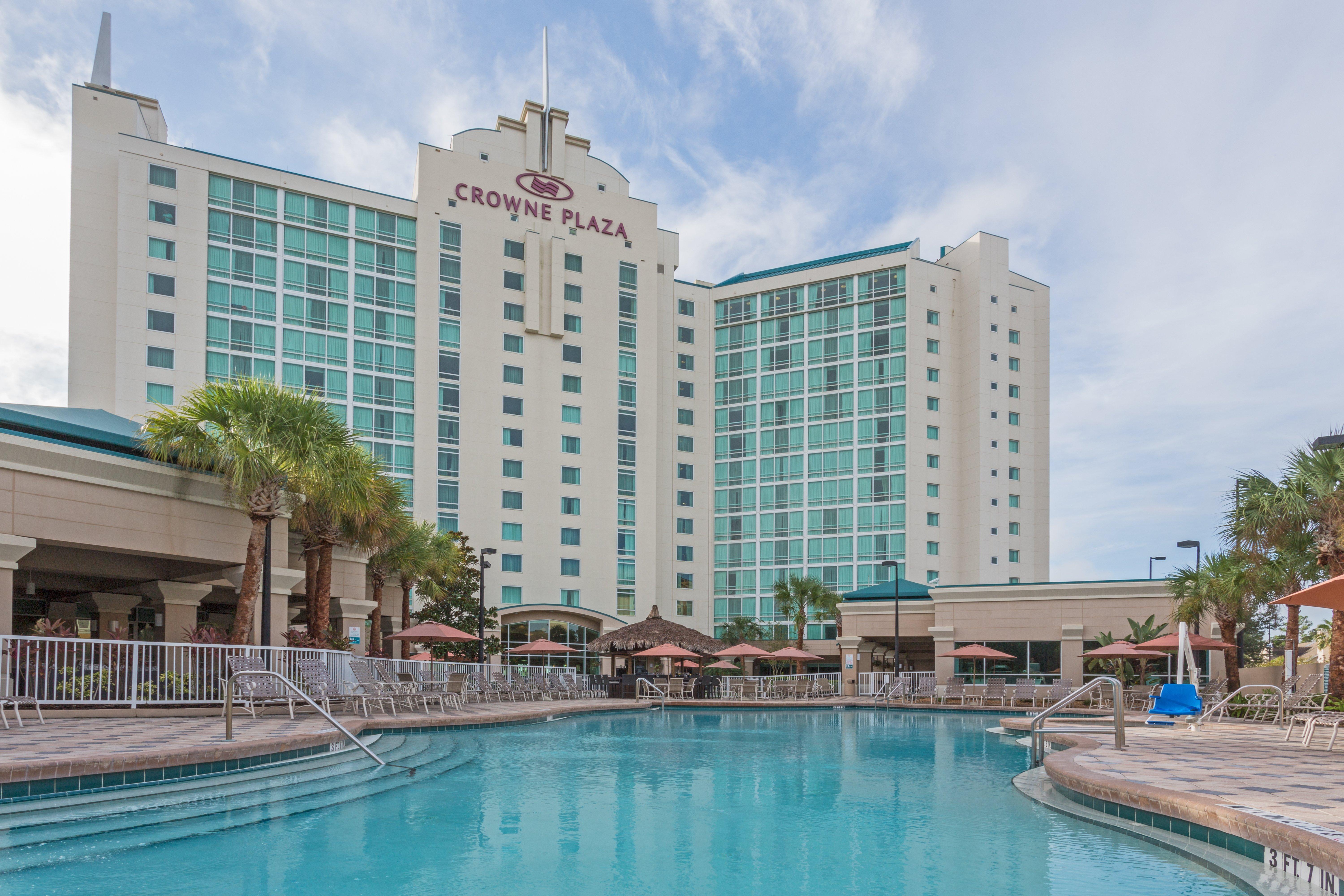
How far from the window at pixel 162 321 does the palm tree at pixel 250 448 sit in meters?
32.4

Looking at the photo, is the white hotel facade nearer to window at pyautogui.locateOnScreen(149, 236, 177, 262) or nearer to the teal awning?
window at pyautogui.locateOnScreen(149, 236, 177, 262)

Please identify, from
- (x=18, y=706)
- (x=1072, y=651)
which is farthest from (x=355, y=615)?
(x=1072, y=651)

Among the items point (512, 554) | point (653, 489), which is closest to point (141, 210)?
point (512, 554)

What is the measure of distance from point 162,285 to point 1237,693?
155ft

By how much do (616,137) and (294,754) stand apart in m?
55.9

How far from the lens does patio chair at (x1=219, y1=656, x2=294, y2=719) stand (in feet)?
47.0

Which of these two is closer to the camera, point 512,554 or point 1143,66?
point 1143,66

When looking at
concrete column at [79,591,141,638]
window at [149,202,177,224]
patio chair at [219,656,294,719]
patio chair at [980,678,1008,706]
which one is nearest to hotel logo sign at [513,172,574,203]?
window at [149,202,177,224]

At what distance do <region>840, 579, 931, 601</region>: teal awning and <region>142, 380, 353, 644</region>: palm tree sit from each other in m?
28.2

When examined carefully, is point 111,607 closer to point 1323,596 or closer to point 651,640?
point 651,640

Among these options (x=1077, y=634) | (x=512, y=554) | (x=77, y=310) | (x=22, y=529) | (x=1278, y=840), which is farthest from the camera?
(x=512, y=554)

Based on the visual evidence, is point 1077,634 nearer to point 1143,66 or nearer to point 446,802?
point 1143,66

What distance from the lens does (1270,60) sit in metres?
16.5

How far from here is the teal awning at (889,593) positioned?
4147cm
